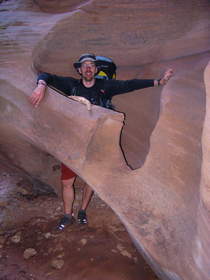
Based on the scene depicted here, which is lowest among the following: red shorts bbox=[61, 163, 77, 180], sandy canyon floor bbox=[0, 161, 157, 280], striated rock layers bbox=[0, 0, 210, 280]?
sandy canyon floor bbox=[0, 161, 157, 280]

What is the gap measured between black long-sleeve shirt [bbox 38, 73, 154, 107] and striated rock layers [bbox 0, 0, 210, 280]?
12.2 inches

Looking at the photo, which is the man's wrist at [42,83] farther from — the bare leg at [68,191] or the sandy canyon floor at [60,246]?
the sandy canyon floor at [60,246]

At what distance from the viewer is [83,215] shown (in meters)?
4.46

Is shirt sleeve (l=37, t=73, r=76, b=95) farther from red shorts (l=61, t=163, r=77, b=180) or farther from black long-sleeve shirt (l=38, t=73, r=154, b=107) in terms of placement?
red shorts (l=61, t=163, r=77, b=180)

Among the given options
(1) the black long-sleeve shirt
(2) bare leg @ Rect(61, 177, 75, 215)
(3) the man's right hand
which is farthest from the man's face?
(2) bare leg @ Rect(61, 177, 75, 215)

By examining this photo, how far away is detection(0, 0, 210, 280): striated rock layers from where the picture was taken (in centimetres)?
277

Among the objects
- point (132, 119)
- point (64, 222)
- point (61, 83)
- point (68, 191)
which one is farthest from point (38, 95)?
point (64, 222)

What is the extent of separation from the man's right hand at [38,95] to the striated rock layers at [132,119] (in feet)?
0.25

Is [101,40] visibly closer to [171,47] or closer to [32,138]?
[171,47]

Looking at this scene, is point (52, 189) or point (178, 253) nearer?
point (178, 253)

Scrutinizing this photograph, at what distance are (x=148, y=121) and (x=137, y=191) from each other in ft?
4.81

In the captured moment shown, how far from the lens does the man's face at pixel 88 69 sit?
3.96 meters


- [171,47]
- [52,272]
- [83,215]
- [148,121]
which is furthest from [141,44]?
[52,272]

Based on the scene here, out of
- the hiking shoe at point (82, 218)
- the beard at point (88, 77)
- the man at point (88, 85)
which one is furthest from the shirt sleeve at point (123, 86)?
the hiking shoe at point (82, 218)
